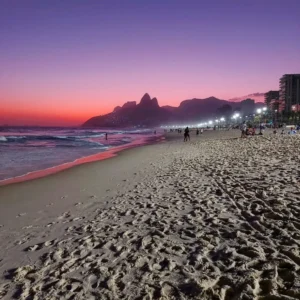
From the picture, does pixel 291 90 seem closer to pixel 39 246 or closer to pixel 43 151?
pixel 43 151

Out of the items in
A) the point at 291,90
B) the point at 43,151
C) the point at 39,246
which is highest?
the point at 291,90

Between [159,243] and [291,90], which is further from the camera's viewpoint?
[291,90]

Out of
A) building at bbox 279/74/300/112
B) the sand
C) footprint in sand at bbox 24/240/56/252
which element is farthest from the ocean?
building at bbox 279/74/300/112

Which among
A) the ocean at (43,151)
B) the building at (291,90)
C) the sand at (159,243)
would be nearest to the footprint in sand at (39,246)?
the sand at (159,243)

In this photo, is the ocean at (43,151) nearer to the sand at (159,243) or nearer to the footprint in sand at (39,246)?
the sand at (159,243)

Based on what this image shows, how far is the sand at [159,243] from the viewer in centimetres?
317

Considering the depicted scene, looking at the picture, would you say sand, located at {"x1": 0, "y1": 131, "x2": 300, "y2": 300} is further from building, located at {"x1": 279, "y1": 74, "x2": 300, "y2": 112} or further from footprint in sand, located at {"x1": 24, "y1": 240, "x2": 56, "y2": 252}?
building, located at {"x1": 279, "y1": 74, "x2": 300, "y2": 112}

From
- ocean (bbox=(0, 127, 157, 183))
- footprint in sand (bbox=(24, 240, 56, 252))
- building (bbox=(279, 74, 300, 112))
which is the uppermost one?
building (bbox=(279, 74, 300, 112))

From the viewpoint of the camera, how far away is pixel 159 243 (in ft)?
14.4

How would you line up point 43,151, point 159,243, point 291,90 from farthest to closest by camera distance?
point 291,90 < point 43,151 < point 159,243

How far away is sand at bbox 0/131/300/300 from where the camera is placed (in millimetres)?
3168

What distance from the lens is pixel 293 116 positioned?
111812 millimetres

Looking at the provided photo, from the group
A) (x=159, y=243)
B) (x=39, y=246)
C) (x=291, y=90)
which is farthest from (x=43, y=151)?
(x=291, y=90)

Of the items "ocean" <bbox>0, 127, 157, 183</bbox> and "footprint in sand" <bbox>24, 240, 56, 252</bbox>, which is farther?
"ocean" <bbox>0, 127, 157, 183</bbox>
